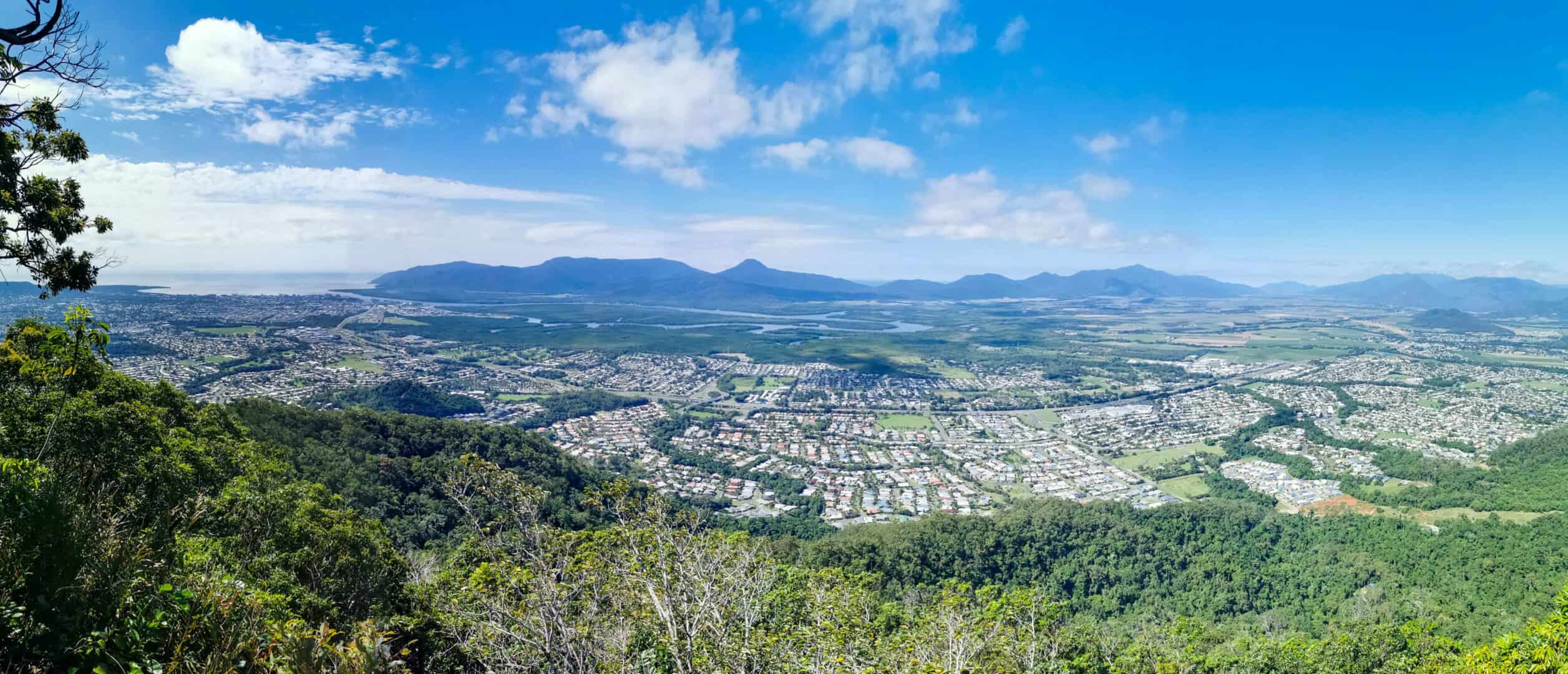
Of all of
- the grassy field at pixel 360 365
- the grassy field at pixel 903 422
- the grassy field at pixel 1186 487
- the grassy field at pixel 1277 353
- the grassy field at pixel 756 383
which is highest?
the grassy field at pixel 360 365

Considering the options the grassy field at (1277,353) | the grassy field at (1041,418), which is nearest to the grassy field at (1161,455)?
the grassy field at (1041,418)

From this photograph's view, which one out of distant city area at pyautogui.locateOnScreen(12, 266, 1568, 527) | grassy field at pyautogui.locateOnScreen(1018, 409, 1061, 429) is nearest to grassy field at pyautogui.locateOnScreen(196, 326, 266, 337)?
distant city area at pyautogui.locateOnScreen(12, 266, 1568, 527)

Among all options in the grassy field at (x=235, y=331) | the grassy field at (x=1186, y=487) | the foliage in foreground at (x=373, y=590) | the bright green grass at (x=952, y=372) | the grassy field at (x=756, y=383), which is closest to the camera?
the foliage in foreground at (x=373, y=590)

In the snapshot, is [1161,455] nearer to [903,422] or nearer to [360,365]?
[903,422]

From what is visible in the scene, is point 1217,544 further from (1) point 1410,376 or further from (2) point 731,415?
(1) point 1410,376

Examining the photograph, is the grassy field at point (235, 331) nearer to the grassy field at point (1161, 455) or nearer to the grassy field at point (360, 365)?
the grassy field at point (360, 365)

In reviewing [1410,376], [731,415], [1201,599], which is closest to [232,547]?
[1201,599]
